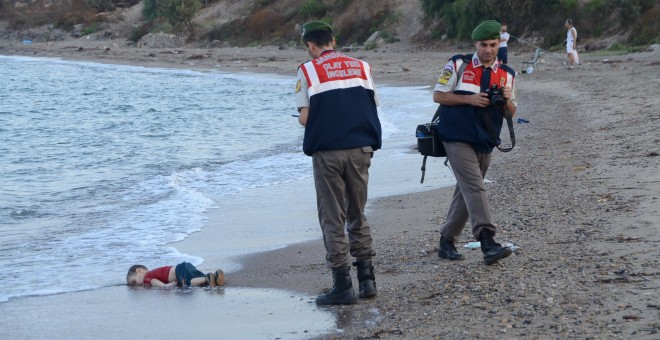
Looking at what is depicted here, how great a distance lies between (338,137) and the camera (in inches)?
233

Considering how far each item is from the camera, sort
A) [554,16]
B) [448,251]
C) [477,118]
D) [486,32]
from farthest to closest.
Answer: [554,16]
[448,251]
[477,118]
[486,32]

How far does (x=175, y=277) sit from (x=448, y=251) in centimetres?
202

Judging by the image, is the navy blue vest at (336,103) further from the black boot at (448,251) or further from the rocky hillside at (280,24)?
the rocky hillside at (280,24)

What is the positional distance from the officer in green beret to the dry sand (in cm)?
22

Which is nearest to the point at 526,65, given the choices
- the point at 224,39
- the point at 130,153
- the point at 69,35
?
the point at 130,153

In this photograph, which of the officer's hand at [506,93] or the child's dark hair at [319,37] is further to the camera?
the officer's hand at [506,93]

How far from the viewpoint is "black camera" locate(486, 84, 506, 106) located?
20.9 ft

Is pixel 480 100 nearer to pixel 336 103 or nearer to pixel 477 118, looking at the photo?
pixel 477 118

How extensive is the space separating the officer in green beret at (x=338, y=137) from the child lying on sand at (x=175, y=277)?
117 centimetres

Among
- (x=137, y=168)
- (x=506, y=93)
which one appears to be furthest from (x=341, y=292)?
(x=137, y=168)

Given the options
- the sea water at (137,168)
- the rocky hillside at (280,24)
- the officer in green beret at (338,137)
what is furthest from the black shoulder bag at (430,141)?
the rocky hillside at (280,24)

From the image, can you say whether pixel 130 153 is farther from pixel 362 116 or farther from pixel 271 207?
pixel 362 116

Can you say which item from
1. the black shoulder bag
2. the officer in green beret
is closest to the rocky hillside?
the black shoulder bag

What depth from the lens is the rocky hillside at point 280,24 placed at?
3634 cm
